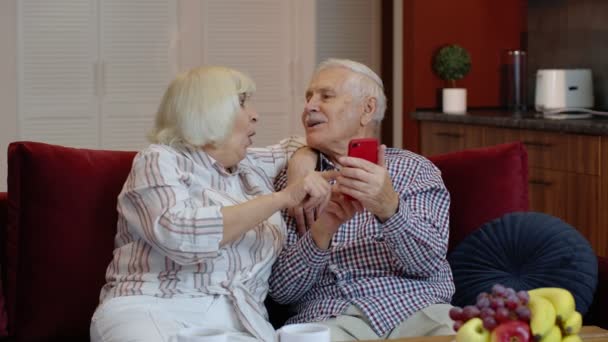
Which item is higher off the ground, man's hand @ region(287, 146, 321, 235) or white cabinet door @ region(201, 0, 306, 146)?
white cabinet door @ region(201, 0, 306, 146)

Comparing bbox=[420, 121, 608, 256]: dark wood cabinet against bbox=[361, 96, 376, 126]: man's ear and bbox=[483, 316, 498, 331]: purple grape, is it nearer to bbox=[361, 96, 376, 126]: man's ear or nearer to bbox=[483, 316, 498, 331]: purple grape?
bbox=[361, 96, 376, 126]: man's ear

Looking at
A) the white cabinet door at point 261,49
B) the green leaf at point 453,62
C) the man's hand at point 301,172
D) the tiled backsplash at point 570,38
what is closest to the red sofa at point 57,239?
the man's hand at point 301,172

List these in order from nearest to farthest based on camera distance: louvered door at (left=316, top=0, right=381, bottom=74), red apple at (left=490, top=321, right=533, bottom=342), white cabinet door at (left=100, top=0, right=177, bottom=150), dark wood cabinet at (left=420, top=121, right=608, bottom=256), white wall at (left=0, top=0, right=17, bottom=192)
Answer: red apple at (left=490, top=321, right=533, bottom=342) < dark wood cabinet at (left=420, top=121, right=608, bottom=256) < white wall at (left=0, top=0, right=17, bottom=192) < white cabinet door at (left=100, top=0, right=177, bottom=150) < louvered door at (left=316, top=0, right=381, bottom=74)

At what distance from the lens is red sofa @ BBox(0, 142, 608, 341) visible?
8.50 ft

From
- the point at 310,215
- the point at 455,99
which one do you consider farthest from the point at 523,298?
the point at 455,99

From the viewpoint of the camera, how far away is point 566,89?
16.2 feet

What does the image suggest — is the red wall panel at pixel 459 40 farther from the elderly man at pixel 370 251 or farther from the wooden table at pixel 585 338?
the wooden table at pixel 585 338

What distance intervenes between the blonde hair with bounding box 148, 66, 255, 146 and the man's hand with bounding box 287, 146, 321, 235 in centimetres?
28

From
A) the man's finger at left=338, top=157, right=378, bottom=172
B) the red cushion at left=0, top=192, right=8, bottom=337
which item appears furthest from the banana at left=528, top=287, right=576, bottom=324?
the red cushion at left=0, top=192, right=8, bottom=337

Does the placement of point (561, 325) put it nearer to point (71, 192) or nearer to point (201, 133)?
point (201, 133)

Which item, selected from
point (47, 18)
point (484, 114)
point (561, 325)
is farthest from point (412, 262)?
point (47, 18)

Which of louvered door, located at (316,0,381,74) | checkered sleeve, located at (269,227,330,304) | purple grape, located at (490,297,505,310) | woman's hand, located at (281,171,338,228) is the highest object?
louvered door, located at (316,0,381,74)

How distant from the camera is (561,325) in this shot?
173 cm

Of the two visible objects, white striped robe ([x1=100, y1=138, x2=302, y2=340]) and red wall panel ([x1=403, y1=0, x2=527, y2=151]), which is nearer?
white striped robe ([x1=100, y1=138, x2=302, y2=340])
